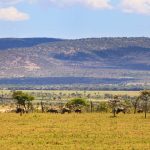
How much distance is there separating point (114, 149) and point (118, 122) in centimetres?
1889

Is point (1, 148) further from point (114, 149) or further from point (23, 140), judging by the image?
point (114, 149)

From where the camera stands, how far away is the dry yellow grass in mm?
35781

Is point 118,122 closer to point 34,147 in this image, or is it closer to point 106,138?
point 106,138

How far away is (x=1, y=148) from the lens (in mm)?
34562

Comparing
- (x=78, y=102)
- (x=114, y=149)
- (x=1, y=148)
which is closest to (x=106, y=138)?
(x=114, y=149)

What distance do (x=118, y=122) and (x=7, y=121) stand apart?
11040 millimetres

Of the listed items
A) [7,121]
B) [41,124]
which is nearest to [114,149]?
[41,124]

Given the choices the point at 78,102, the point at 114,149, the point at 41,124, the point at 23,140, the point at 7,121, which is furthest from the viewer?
the point at 78,102

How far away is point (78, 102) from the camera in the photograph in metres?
Result: 95.6

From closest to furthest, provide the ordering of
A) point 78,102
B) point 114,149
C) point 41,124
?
point 114,149
point 41,124
point 78,102

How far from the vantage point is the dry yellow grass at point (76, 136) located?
3578 cm

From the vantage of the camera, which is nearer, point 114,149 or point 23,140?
point 114,149

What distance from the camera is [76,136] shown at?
4103 cm

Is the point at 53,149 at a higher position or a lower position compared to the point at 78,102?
higher
